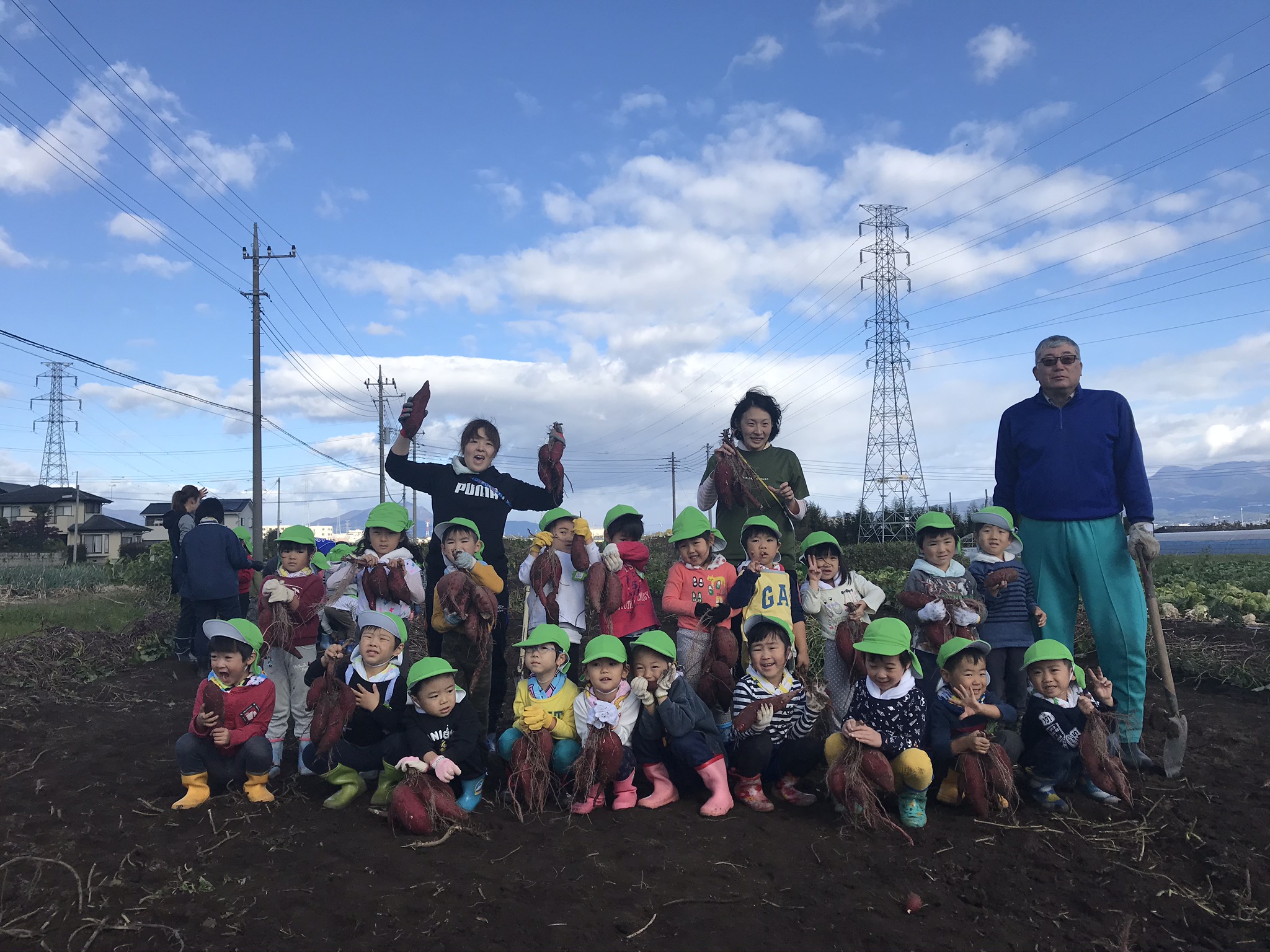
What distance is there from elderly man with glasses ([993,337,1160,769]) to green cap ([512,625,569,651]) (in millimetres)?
2612

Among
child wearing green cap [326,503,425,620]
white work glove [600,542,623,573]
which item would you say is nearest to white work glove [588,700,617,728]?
white work glove [600,542,623,573]

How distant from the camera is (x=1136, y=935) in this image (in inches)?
105

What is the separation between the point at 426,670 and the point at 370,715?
0.44m

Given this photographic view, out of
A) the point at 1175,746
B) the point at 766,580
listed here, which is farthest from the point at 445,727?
the point at 1175,746

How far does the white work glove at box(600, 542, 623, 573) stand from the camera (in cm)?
432

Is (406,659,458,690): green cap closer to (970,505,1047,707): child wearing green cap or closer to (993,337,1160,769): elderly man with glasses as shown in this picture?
(970,505,1047,707): child wearing green cap

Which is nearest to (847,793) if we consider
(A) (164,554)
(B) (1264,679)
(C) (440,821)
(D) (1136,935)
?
(D) (1136,935)

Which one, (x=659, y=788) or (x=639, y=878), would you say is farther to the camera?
(x=659, y=788)

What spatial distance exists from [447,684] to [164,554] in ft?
44.6

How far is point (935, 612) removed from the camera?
13.3 ft

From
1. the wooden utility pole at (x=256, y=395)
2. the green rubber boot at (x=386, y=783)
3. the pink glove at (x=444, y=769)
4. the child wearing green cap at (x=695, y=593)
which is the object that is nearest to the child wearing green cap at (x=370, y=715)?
the green rubber boot at (x=386, y=783)

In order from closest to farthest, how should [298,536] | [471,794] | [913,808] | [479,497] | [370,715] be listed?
1. [913,808]
2. [471,794]
3. [370,715]
4. [479,497]
5. [298,536]

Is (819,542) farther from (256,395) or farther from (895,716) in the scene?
(256,395)

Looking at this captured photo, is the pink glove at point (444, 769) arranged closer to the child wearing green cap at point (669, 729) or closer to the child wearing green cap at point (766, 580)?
the child wearing green cap at point (669, 729)
